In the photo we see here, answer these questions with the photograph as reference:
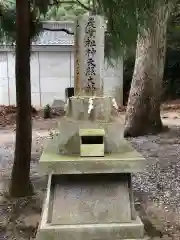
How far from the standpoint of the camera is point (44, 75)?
10.6 m

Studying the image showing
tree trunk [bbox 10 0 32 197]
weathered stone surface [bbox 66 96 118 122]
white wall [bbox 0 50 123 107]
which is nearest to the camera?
weathered stone surface [bbox 66 96 118 122]

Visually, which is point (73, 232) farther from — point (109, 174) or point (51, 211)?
point (109, 174)

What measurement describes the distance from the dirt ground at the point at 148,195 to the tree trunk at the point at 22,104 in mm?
173

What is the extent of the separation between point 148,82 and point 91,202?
4296mm

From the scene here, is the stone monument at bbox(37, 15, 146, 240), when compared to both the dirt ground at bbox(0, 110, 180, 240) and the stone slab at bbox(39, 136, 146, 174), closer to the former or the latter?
the stone slab at bbox(39, 136, 146, 174)

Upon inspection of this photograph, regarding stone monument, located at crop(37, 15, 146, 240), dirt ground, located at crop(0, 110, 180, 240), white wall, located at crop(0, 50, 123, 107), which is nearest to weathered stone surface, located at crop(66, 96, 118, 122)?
stone monument, located at crop(37, 15, 146, 240)

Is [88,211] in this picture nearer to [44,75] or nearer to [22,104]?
[22,104]

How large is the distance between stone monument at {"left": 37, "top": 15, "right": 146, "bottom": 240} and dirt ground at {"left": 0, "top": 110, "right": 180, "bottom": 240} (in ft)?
1.85

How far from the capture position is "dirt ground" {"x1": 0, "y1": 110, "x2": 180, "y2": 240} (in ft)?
11.0

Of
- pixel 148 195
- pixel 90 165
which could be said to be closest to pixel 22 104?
pixel 90 165

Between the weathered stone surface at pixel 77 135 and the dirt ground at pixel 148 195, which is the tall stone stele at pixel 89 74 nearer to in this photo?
the weathered stone surface at pixel 77 135

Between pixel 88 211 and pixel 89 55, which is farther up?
pixel 89 55

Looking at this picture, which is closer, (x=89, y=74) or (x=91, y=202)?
(x=91, y=202)

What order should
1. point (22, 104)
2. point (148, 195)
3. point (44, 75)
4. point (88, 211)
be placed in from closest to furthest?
point (88, 211) → point (22, 104) → point (148, 195) → point (44, 75)
